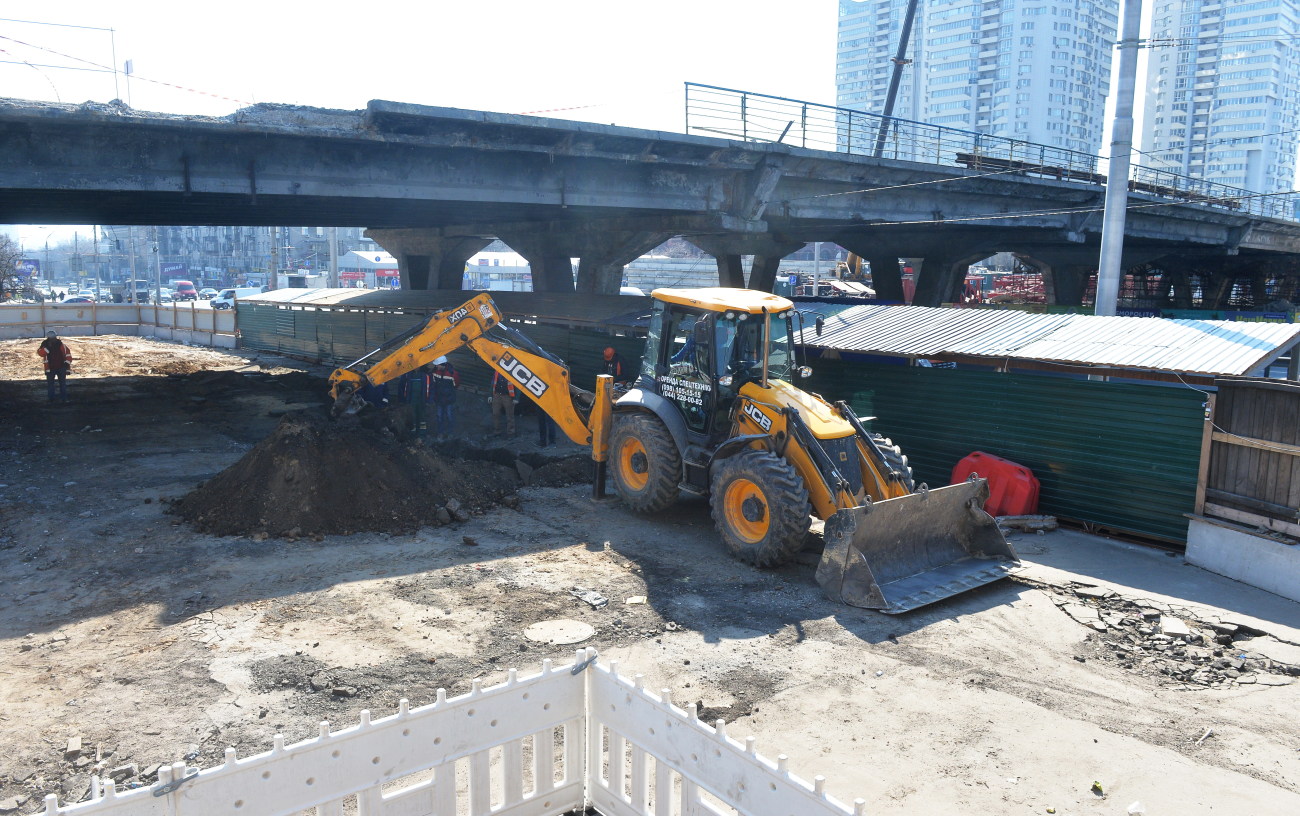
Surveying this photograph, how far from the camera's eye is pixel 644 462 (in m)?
11.2

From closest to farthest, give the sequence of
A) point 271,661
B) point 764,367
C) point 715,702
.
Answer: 1. point 715,702
2. point 271,661
3. point 764,367

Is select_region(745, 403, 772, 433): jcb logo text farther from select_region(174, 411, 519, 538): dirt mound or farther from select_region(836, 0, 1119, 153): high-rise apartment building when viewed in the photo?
select_region(836, 0, 1119, 153): high-rise apartment building

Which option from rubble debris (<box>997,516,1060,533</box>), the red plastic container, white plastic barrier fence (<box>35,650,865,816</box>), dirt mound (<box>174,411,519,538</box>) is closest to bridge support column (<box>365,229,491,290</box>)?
dirt mound (<box>174,411,519,538</box>)

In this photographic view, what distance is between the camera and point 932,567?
360 inches

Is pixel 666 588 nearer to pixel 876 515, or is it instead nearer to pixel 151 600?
pixel 876 515

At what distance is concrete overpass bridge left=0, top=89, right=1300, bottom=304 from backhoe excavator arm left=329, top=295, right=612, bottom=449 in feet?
11.0

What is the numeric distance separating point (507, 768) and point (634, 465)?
681 centimetres

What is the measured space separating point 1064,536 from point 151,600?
33.5 ft

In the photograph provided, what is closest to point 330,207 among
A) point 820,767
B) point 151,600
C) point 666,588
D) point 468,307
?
point 468,307

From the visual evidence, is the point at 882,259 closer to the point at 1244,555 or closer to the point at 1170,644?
the point at 1244,555

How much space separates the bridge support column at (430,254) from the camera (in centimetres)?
2944

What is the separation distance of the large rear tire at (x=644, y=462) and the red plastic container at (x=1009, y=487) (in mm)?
4079

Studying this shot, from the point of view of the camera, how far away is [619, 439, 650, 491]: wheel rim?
1116cm

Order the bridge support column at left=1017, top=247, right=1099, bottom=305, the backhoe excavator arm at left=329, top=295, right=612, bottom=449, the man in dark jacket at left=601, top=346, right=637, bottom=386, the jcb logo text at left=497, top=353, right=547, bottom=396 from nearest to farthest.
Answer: the backhoe excavator arm at left=329, top=295, right=612, bottom=449, the jcb logo text at left=497, top=353, right=547, bottom=396, the man in dark jacket at left=601, top=346, right=637, bottom=386, the bridge support column at left=1017, top=247, right=1099, bottom=305
